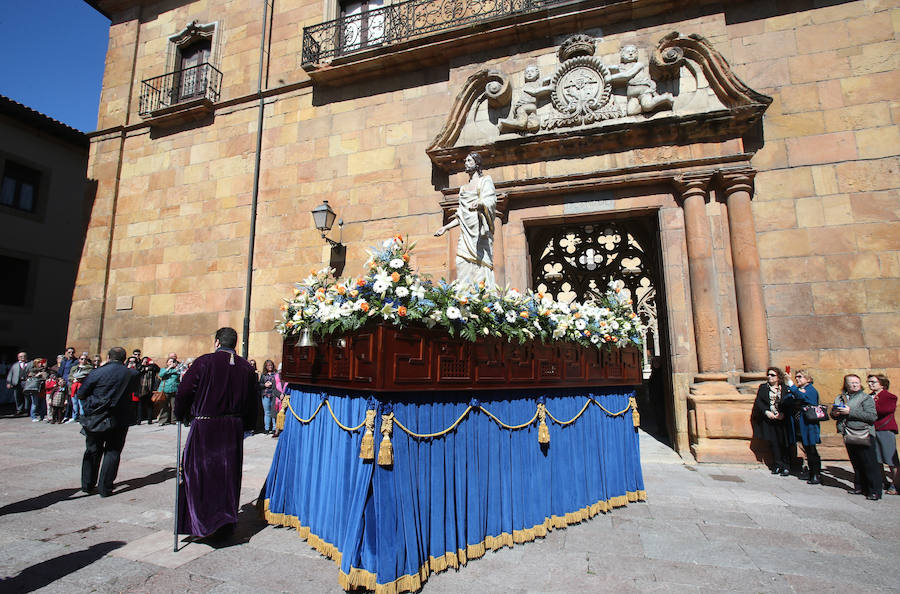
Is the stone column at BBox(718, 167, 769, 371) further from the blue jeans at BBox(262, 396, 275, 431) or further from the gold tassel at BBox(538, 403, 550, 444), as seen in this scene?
the blue jeans at BBox(262, 396, 275, 431)

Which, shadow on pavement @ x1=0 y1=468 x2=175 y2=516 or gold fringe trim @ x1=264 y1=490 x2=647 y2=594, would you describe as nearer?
gold fringe trim @ x1=264 y1=490 x2=647 y2=594

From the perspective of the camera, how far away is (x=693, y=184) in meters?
→ 8.01

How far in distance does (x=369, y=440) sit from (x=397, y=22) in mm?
10729

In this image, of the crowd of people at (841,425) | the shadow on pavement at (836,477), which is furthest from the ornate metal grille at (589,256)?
the shadow on pavement at (836,477)

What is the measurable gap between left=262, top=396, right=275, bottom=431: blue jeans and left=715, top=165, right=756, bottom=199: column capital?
945 centimetres

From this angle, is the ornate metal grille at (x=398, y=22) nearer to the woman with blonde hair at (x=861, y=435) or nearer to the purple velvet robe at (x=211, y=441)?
the woman with blonde hair at (x=861, y=435)

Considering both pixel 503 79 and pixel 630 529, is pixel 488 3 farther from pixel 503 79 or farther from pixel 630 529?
pixel 630 529

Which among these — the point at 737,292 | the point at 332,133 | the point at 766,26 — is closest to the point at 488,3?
the point at 332,133

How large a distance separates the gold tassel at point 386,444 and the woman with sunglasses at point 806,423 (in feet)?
19.7

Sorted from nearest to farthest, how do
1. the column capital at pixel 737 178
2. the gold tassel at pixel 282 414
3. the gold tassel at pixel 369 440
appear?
the gold tassel at pixel 369 440 → the gold tassel at pixel 282 414 → the column capital at pixel 737 178

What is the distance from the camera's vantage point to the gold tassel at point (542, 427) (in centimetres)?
419

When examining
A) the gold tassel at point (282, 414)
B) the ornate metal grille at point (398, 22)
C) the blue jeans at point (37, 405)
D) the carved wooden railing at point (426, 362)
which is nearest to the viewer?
the carved wooden railing at point (426, 362)

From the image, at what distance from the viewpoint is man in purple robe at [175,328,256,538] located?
3869 mm

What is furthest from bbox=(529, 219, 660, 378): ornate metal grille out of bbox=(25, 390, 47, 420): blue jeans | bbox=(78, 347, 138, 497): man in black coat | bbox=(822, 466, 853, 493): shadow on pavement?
bbox=(25, 390, 47, 420): blue jeans
